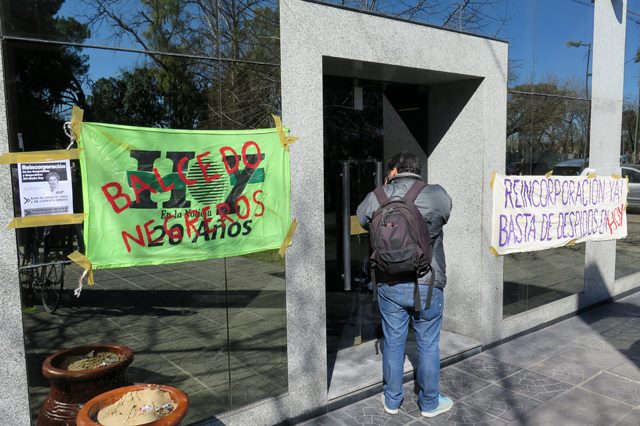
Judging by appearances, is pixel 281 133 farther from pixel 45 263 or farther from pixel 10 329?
pixel 10 329

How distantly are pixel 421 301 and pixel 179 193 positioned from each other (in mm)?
1800

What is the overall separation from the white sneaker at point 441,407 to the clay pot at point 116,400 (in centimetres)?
213

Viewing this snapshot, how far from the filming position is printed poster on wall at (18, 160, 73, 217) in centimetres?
273

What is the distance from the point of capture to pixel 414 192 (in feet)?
12.0

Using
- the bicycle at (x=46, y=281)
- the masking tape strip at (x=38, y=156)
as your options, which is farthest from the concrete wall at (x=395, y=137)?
the bicycle at (x=46, y=281)

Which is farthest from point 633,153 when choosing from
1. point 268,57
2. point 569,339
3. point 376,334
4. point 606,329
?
point 268,57

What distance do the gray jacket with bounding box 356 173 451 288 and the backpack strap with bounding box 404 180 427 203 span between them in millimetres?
25

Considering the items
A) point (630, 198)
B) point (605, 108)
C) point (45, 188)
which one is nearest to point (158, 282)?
point (45, 188)

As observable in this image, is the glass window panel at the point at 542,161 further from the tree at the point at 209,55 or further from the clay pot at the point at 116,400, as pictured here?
the clay pot at the point at 116,400

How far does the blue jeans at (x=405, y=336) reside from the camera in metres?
3.72

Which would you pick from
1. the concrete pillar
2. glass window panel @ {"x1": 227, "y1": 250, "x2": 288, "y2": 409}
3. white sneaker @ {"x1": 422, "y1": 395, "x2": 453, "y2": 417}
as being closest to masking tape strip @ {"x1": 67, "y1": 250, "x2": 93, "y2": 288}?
glass window panel @ {"x1": 227, "y1": 250, "x2": 288, "y2": 409}

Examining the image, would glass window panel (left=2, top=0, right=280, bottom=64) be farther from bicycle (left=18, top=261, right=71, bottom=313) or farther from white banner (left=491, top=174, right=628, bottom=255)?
white banner (left=491, top=174, right=628, bottom=255)

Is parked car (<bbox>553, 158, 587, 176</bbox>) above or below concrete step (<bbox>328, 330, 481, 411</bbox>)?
above

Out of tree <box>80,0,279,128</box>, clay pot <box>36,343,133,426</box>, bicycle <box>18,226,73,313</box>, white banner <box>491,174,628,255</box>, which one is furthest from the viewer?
white banner <box>491,174,628,255</box>
